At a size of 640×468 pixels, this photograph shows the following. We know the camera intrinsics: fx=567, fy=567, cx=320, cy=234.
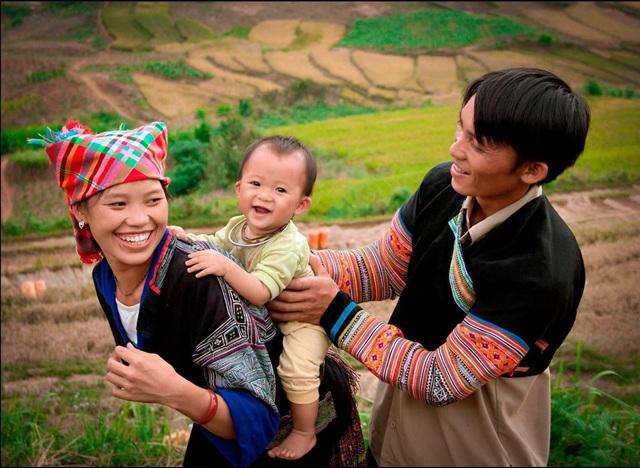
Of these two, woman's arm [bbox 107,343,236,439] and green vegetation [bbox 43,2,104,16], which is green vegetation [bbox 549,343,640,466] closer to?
woman's arm [bbox 107,343,236,439]

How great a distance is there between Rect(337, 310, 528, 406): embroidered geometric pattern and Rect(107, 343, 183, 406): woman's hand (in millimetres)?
562

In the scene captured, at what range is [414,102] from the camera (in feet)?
16.2

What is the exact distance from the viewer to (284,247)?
5.86 feet

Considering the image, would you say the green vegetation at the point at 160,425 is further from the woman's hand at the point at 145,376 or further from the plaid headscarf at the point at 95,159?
the plaid headscarf at the point at 95,159

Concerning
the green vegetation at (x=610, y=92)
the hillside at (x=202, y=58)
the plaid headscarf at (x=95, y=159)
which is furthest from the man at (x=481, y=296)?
the hillside at (x=202, y=58)

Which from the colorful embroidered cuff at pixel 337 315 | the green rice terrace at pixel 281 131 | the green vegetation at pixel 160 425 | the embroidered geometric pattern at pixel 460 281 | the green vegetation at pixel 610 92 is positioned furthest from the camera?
the green vegetation at pixel 610 92

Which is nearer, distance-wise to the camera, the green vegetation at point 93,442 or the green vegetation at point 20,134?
the green vegetation at point 93,442

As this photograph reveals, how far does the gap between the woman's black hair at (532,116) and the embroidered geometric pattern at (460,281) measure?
1.04 feet

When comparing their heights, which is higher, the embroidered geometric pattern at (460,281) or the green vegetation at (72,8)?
the green vegetation at (72,8)

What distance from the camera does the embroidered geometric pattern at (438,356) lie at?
1563 millimetres

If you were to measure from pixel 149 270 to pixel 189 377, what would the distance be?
34 centimetres

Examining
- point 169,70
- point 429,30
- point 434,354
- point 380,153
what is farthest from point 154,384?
point 169,70

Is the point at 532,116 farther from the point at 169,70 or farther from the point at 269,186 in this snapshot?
the point at 169,70

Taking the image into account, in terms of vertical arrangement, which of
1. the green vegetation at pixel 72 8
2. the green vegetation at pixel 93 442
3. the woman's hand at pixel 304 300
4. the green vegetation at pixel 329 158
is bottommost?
the green vegetation at pixel 93 442
